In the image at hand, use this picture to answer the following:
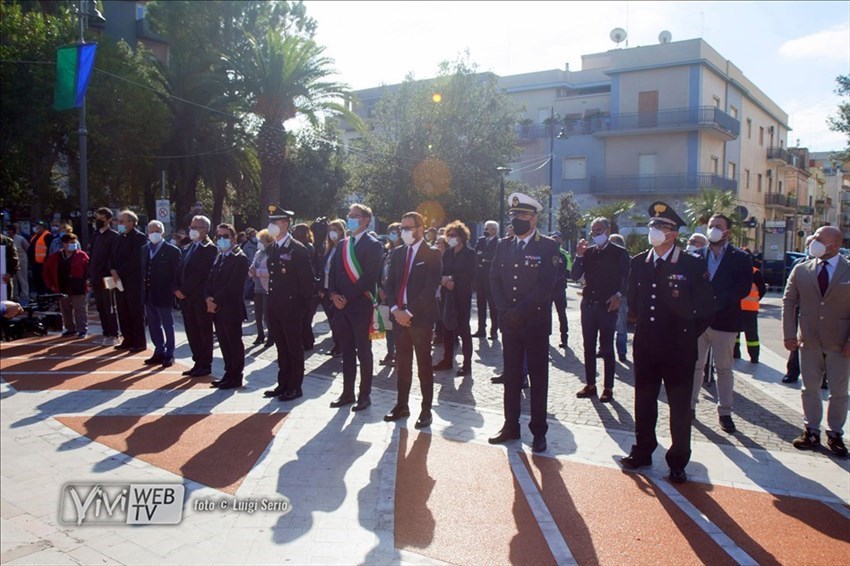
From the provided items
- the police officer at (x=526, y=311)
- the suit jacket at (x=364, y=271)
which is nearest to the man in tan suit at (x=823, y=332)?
the police officer at (x=526, y=311)

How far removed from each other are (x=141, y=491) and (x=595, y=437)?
4.28m

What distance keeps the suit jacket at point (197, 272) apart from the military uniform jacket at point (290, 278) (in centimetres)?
150

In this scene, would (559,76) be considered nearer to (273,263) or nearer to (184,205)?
(184,205)

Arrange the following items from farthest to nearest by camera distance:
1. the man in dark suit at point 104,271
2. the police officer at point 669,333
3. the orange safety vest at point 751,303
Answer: the orange safety vest at point 751,303, the man in dark suit at point 104,271, the police officer at point 669,333

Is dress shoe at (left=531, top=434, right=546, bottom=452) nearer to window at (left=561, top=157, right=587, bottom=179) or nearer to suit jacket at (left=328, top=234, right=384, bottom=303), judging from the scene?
suit jacket at (left=328, top=234, right=384, bottom=303)

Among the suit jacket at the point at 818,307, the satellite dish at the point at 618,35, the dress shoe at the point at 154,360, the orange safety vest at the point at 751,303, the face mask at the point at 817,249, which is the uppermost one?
the satellite dish at the point at 618,35

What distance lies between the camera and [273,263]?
835cm

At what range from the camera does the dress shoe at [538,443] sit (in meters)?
6.36

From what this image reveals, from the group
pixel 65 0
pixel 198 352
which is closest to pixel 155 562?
pixel 198 352

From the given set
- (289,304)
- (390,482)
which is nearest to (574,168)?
(289,304)

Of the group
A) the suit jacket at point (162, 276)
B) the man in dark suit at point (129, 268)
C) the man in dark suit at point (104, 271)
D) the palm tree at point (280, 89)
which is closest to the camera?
the suit jacket at point (162, 276)

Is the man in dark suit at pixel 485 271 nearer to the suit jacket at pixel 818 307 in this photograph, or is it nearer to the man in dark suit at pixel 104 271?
the suit jacket at pixel 818 307

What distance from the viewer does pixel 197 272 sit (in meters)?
9.33

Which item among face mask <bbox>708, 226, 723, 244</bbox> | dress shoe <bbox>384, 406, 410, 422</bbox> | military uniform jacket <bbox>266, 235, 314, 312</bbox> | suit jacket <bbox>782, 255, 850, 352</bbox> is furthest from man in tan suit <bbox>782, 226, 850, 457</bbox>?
military uniform jacket <bbox>266, 235, 314, 312</bbox>
